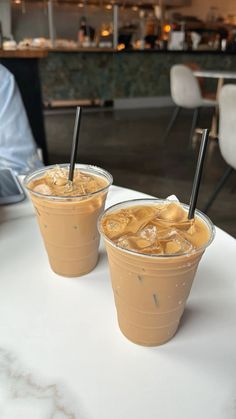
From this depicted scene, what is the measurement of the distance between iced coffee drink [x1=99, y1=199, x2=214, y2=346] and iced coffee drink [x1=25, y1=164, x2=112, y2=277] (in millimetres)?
71

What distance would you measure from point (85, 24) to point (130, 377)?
8323mm

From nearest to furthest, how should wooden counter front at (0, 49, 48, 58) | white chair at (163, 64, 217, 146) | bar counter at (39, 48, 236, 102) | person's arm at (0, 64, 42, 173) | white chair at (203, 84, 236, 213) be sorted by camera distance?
person's arm at (0, 64, 42, 173) < white chair at (203, 84, 236, 213) < wooden counter front at (0, 49, 48, 58) < white chair at (163, 64, 217, 146) < bar counter at (39, 48, 236, 102)

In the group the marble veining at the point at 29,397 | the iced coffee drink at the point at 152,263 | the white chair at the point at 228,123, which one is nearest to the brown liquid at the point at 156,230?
the iced coffee drink at the point at 152,263

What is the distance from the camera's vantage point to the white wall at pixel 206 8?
9367 millimetres

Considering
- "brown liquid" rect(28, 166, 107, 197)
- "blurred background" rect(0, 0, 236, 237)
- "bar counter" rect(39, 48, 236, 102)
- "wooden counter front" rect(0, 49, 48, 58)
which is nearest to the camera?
"brown liquid" rect(28, 166, 107, 197)

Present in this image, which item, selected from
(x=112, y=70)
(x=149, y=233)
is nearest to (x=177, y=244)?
(x=149, y=233)

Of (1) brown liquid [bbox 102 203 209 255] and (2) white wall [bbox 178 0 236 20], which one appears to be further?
(2) white wall [bbox 178 0 236 20]

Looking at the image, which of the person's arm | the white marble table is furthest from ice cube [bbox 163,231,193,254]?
the person's arm

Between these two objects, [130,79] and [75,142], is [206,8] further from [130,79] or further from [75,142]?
[75,142]

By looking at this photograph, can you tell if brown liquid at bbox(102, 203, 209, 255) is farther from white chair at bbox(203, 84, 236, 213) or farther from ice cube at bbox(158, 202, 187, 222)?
white chair at bbox(203, 84, 236, 213)

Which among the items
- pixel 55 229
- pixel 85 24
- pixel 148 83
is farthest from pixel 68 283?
pixel 85 24

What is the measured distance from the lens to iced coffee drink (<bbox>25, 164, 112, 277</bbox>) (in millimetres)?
610

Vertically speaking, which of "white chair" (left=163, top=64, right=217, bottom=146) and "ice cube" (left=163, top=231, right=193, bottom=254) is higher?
"ice cube" (left=163, top=231, right=193, bottom=254)

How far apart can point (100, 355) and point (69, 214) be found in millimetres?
228
